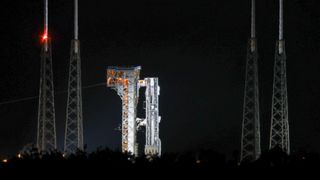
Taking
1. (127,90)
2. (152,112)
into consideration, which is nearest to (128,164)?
(127,90)

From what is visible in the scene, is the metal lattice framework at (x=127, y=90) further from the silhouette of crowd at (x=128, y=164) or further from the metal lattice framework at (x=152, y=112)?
the silhouette of crowd at (x=128, y=164)

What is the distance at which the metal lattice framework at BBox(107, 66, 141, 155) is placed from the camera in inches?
1580

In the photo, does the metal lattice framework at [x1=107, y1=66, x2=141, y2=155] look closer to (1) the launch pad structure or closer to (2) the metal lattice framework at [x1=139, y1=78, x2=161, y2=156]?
(1) the launch pad structure

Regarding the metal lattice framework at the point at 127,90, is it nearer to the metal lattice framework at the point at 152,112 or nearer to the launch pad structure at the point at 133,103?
the launch pad structure at the point at 133,103

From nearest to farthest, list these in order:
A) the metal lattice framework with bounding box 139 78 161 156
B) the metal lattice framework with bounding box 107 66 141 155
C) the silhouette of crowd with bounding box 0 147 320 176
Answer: the silhouette of crowd with bounding box 0 147 320 176
the metal lattice framework with bounding box 107 66 141 155
the metal lattice framework with bounding box 139 78 161 156

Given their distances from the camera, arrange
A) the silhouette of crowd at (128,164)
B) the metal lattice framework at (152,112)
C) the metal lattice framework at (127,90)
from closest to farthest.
→ the silhouette of crowd at (128,164)
the metal lattice framework at (127,90)
the metal lattice framework at (152,112)

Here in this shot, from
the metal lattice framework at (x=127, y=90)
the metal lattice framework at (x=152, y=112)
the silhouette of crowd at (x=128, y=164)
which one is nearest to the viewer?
the silhouette of crowd at (x=128, y=164)

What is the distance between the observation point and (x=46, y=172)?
17031 mm

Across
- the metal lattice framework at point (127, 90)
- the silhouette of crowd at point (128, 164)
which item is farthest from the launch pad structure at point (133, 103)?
the silhouette of crowd at point (128, 164)

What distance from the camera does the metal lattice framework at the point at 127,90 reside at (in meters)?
40.1

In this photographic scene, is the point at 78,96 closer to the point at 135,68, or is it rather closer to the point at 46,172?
the point at 135,68

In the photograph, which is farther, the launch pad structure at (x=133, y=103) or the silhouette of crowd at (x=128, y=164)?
the launch pad structure at (x=133, y=103)

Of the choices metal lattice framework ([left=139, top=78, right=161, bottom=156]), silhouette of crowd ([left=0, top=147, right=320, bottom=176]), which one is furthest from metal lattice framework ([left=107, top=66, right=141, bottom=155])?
silhouette of crowd ([left=0, top=147, right=320, bottom=176])

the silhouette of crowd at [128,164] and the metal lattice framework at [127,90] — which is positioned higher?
the metal lattice framework at [127,90]
